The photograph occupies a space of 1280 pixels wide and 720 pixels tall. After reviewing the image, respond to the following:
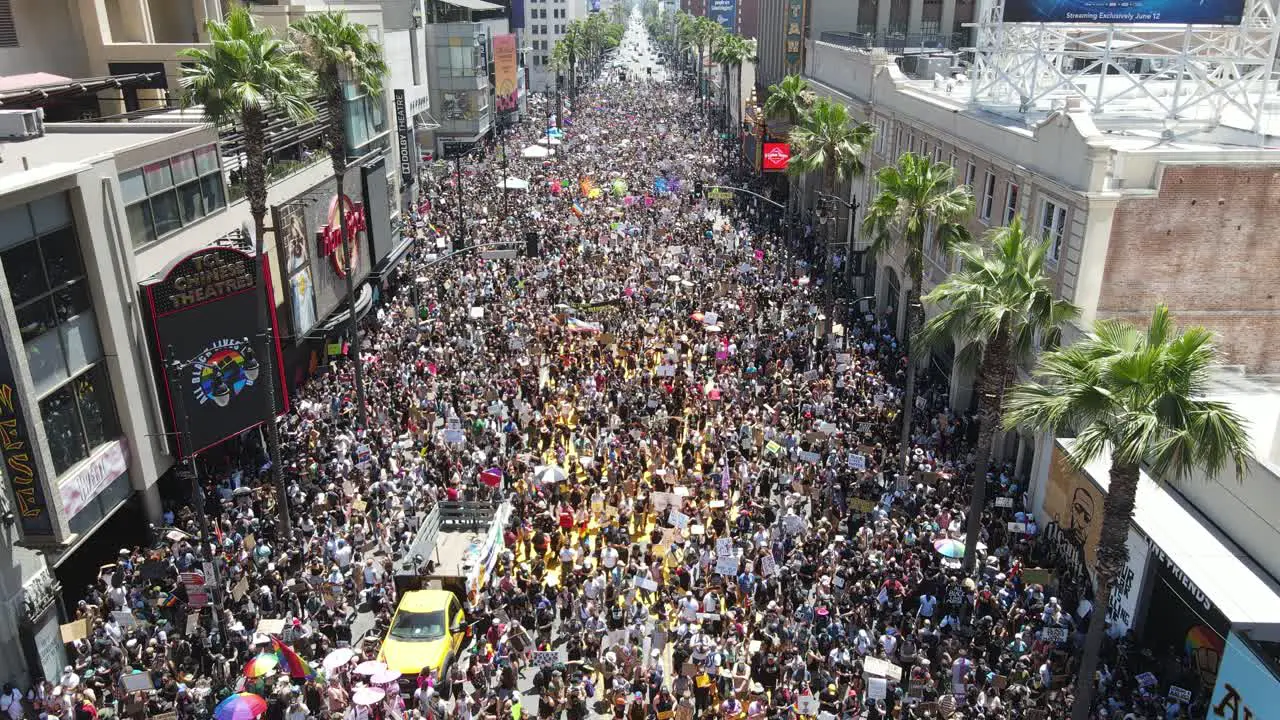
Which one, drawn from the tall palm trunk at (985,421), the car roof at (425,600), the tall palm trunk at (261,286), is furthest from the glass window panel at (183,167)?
the tall palm trunk at (985,421)

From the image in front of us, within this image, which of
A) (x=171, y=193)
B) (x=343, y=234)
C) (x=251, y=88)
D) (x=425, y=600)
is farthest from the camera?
(x=343, y=234)

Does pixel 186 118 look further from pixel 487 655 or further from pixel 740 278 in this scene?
pixel 740 278

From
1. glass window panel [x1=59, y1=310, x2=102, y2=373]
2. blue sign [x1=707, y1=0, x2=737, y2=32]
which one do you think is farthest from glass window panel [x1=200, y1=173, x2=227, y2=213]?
blue sign [x1=707, y1=0, x2=737, y2=32]

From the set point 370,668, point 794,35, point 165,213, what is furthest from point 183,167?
point 794,35

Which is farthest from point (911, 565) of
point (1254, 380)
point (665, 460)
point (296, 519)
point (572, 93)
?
point (572, 93)

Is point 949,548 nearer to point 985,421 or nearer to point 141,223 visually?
point 985,421

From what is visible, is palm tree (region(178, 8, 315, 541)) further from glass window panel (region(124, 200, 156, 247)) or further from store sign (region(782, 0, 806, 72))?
store sign (region(782, 0, 806, 72))
